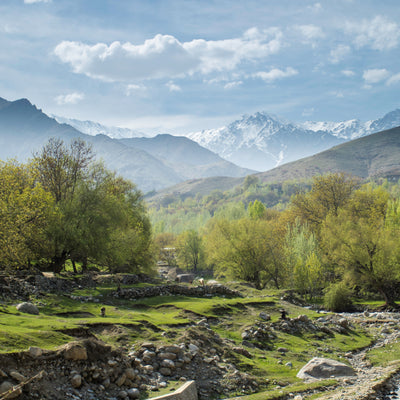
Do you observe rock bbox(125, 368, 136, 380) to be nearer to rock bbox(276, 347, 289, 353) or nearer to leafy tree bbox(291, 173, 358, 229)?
rock bbox(276, 347, 289, 353)

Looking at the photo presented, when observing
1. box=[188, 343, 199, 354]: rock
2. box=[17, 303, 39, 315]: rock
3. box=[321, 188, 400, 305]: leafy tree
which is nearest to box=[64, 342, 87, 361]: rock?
box=[188, 343, 199, 354]: rock

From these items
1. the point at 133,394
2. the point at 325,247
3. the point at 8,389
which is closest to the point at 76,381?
the point at 133,394

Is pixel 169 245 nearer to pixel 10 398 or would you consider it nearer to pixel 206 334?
pixel 206 334

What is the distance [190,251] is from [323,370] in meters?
86.1

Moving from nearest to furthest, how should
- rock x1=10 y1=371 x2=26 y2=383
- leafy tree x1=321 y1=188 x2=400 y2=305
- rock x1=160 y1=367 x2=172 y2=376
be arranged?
1. rock x1=10 y1=371 x2=26 y2=383
2. rock x1=160 y1=367 x2=172 y2=376
3. leafy tree x1=321 y1=188 x2=400 y2=305

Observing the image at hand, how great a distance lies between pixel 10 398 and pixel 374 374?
20.1 m

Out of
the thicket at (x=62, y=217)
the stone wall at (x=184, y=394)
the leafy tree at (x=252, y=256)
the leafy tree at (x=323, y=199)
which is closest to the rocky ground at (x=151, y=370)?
the stone wall at (x=184, y=394)

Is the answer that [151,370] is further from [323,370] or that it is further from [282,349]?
[282,349]

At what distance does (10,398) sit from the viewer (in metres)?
9.84

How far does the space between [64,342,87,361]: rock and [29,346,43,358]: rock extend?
0.93 meters

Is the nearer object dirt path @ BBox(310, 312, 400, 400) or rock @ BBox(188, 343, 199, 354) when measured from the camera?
dirt path @ BBox(310, 312, 400, 400)

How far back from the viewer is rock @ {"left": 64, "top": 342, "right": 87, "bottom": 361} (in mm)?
12633

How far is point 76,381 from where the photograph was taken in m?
12.0

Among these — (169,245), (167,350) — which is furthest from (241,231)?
(169,245)
